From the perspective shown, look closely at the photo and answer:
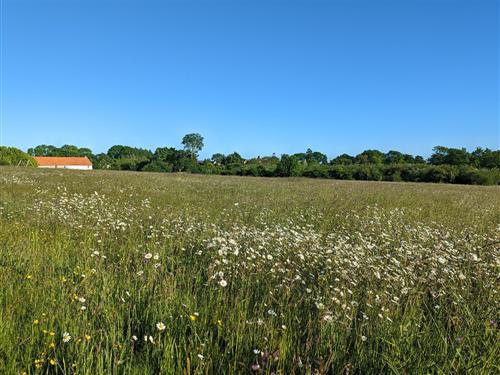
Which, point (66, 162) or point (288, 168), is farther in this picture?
point (66, 162)

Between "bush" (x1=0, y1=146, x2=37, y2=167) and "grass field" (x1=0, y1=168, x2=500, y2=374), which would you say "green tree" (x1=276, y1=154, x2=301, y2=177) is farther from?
"grass field" (x1=0, y1=168, x2=500, y2=374)

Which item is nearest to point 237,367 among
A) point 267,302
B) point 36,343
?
point 267,302

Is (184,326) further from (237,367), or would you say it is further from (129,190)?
(129,190)

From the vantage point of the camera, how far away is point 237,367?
7.73 ft

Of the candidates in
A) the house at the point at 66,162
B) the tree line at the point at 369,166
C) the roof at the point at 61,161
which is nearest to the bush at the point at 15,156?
the tree line at the point at 369,166

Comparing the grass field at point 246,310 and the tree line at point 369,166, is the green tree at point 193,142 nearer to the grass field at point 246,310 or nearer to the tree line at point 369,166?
the tree line at point 369,166

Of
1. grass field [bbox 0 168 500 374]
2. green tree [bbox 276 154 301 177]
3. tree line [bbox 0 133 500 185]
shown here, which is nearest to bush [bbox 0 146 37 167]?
tree line [bbox 0 133 500 185]

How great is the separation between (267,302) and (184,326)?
3.24ft

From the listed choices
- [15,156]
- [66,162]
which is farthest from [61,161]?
[15,156]

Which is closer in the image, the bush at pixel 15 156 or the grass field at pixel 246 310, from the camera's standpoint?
the grass field at pixel 246 310

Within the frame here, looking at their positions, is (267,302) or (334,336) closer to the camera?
(334,336)

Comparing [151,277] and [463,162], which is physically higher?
[463,162]

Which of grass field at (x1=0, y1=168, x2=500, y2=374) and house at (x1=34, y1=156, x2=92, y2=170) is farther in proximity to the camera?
house at (x1=34, y1=156, x2=92, y2=170)

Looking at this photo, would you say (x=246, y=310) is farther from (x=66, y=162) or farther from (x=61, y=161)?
(x=61, y=161)
